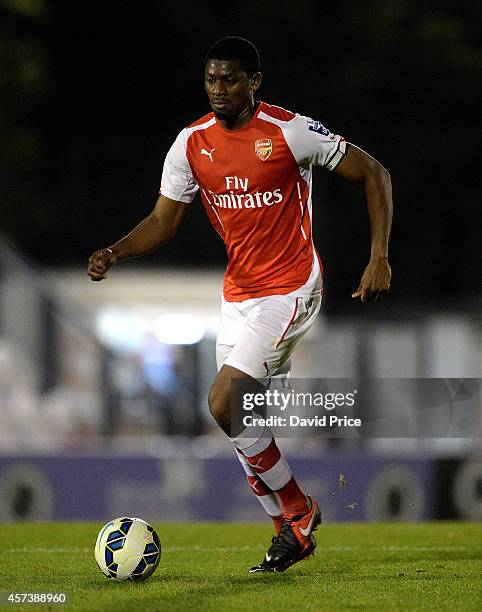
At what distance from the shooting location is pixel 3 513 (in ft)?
37.5

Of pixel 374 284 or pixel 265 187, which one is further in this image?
pixel 265 187

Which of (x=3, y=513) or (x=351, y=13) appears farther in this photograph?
(x=351, y=13)

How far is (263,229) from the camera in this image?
21.8ft

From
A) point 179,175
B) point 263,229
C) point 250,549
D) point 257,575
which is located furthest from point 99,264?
point 250,549

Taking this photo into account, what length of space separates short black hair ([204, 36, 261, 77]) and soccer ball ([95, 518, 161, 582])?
2.24m

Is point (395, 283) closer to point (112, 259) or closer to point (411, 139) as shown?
point (411, 139)

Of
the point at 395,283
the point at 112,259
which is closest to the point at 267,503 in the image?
the point at 112,259

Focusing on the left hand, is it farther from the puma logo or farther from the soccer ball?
the soccer ball

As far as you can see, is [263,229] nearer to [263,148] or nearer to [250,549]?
[263,148]

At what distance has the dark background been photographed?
18.5 metres

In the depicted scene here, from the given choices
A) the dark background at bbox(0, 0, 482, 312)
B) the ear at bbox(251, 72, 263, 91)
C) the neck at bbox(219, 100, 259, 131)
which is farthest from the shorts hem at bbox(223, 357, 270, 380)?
the dark background at bbox(0, 0, 482, 312)

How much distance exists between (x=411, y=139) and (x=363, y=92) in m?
1.15

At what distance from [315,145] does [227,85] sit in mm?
533

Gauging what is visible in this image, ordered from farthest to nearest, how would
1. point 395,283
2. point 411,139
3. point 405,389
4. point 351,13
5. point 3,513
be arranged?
point 395,283 < point 411,139 < point 351,13 < point 405,389 < point 3,513
